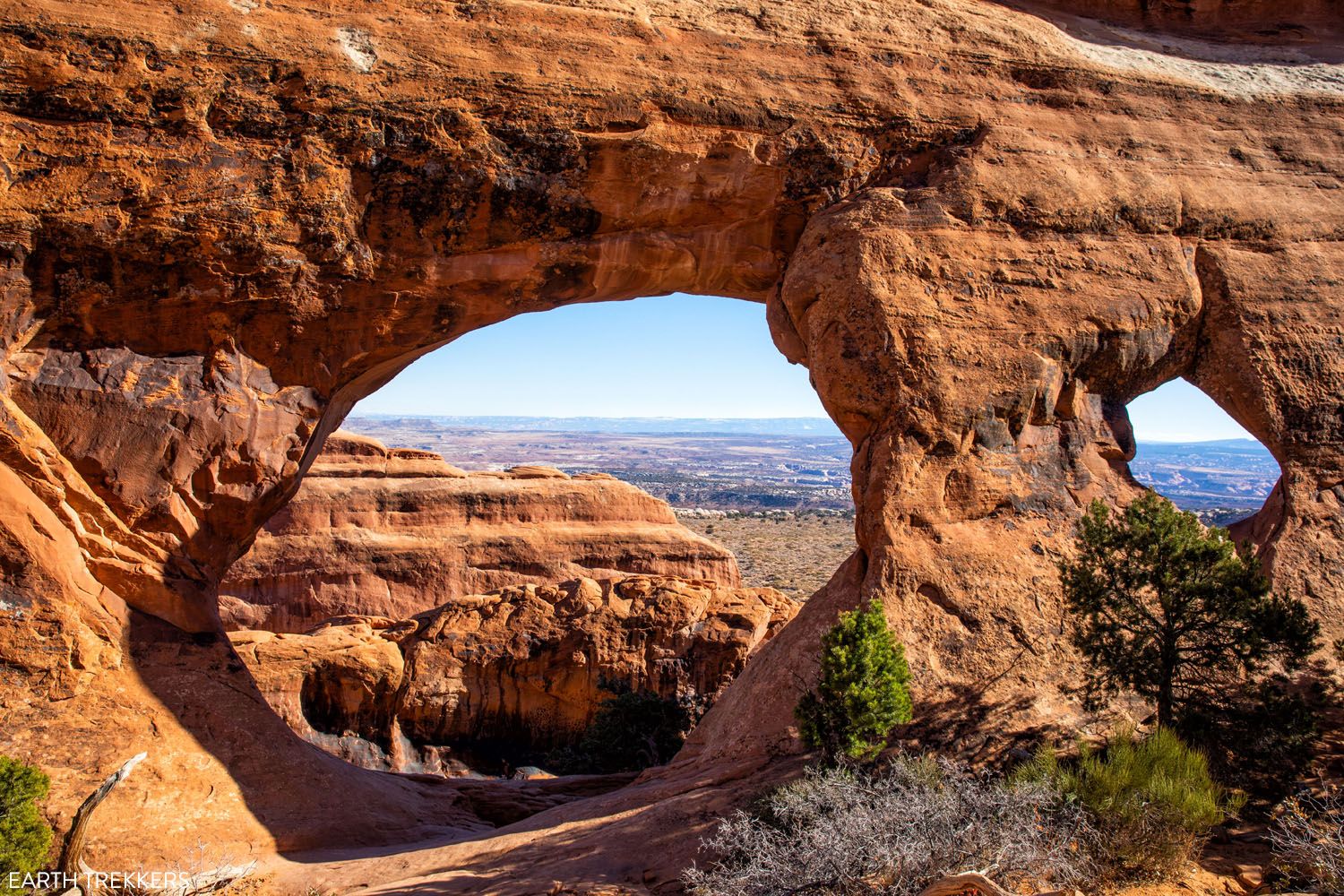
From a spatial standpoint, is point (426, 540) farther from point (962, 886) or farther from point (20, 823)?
point (962, 886)

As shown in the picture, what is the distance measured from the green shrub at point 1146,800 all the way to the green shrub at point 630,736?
8.29 m

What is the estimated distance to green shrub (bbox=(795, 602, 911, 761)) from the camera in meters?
9.83

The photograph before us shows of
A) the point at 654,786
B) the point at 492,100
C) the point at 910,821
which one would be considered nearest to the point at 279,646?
the point at 654,786

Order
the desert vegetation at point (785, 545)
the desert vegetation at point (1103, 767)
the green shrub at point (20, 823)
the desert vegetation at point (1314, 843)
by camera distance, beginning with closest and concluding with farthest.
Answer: the desert vegetation at point (1314, 843)
the desert vegetation at point (1103, 767)
the green shrub at point (20, 823)
the desert vegetation at point (785, 545)

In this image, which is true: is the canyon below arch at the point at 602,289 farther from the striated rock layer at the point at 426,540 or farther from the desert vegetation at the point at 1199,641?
the striated rock layer at the point at 426,540

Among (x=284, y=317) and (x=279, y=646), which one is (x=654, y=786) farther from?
(x=279, y=646)

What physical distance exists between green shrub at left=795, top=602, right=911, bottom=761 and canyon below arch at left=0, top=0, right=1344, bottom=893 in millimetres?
1129

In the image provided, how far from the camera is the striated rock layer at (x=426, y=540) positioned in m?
26.1

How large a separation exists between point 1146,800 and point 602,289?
31.8 feet

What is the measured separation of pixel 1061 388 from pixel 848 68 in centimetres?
549

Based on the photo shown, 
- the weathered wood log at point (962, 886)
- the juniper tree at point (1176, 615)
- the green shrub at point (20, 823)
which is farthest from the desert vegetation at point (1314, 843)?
the green shrub at point (20, 823)

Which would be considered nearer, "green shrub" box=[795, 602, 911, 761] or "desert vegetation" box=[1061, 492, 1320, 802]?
"green shrub" box=[795, 602, 911, 761]

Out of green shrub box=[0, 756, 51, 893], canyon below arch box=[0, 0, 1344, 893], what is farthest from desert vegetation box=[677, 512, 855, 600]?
green shrub box=[0, 756, 51, 893]

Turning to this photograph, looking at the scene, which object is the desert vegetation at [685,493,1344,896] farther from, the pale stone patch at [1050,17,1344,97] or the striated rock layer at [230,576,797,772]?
the striated rock layer at [230,576,797,772]
